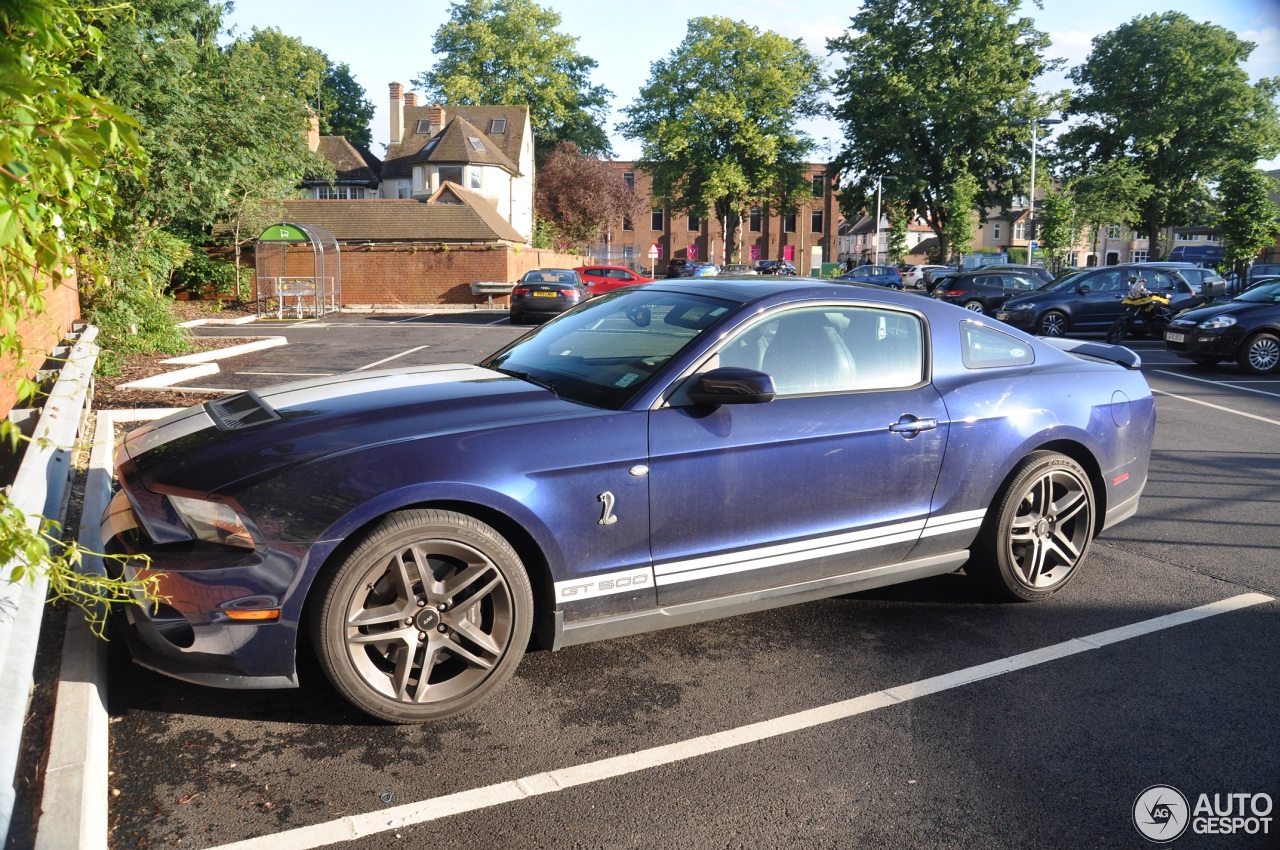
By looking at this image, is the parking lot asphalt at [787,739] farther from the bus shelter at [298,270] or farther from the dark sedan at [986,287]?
the bus shelter at [298,270]

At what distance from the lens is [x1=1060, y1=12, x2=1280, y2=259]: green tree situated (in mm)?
53906

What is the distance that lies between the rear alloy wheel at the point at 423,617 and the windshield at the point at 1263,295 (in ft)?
55.3

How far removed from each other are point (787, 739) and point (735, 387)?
1.31 m

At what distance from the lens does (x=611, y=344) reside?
14.7 feet

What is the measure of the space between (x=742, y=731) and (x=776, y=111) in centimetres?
6412

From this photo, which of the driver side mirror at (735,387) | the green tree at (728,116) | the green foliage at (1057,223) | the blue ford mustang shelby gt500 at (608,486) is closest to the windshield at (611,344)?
the blue ford mustang shelby gt500 at (608,486)

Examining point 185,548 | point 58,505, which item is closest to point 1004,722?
point 185,548

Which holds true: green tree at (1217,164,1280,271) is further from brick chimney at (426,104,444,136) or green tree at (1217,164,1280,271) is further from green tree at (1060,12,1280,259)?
brick chimney at (426,104,444,136)

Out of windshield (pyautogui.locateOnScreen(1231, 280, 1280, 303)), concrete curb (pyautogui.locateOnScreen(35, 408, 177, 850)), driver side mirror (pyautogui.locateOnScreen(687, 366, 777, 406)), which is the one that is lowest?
concrete curb (pyautogui.locateOnScreen(35, 408, 177, 850))

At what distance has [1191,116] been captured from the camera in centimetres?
5456

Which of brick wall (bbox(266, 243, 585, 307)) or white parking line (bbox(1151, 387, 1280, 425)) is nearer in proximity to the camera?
white parking line (bbox(1151, 387, 1280, 425))

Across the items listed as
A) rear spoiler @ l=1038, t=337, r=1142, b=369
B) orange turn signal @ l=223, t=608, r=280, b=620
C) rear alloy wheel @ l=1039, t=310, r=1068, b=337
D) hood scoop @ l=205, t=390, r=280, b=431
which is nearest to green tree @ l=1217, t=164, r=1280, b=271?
rear alloy wheel @ l=1039, t=310, r=1068, b=337

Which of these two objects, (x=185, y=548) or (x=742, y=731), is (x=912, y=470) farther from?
(x=185, y=548)

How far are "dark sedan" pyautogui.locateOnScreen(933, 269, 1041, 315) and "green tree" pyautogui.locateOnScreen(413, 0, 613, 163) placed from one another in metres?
48.5
